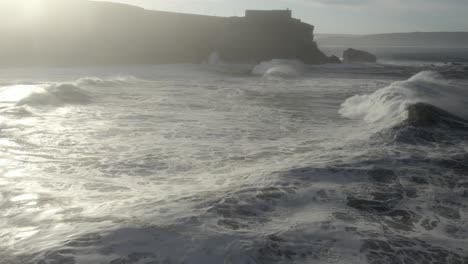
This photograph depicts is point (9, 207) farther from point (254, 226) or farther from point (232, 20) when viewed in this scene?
point (232, 20)

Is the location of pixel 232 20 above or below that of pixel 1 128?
above

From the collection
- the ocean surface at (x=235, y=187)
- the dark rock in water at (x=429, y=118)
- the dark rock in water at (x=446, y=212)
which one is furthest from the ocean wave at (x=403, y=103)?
the dark rock in water at (x=446, y=212)

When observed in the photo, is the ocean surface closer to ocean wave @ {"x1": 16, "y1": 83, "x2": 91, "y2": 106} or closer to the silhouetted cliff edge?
ocean wave @ {"x1": 16, "y1": 83, "x2": 91, "y2": 106}

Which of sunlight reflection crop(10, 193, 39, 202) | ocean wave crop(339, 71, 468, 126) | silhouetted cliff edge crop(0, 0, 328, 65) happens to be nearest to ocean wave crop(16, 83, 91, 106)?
sunlight reflection crop(10, 193, 39, 202)

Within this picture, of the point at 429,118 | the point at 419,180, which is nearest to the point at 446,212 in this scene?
the point at 419,180

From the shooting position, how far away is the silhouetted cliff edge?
4706cm

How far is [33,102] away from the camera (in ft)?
50.7

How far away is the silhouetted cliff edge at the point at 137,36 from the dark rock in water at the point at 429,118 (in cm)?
4015

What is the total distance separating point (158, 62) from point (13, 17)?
1671cm

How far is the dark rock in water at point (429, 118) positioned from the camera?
10.8 meters

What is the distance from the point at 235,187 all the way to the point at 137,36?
49.5m

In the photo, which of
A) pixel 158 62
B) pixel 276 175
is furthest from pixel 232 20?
pixel 276 175

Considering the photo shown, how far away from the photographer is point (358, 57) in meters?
64.5

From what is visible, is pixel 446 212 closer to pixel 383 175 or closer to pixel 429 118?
pixel 383 175
